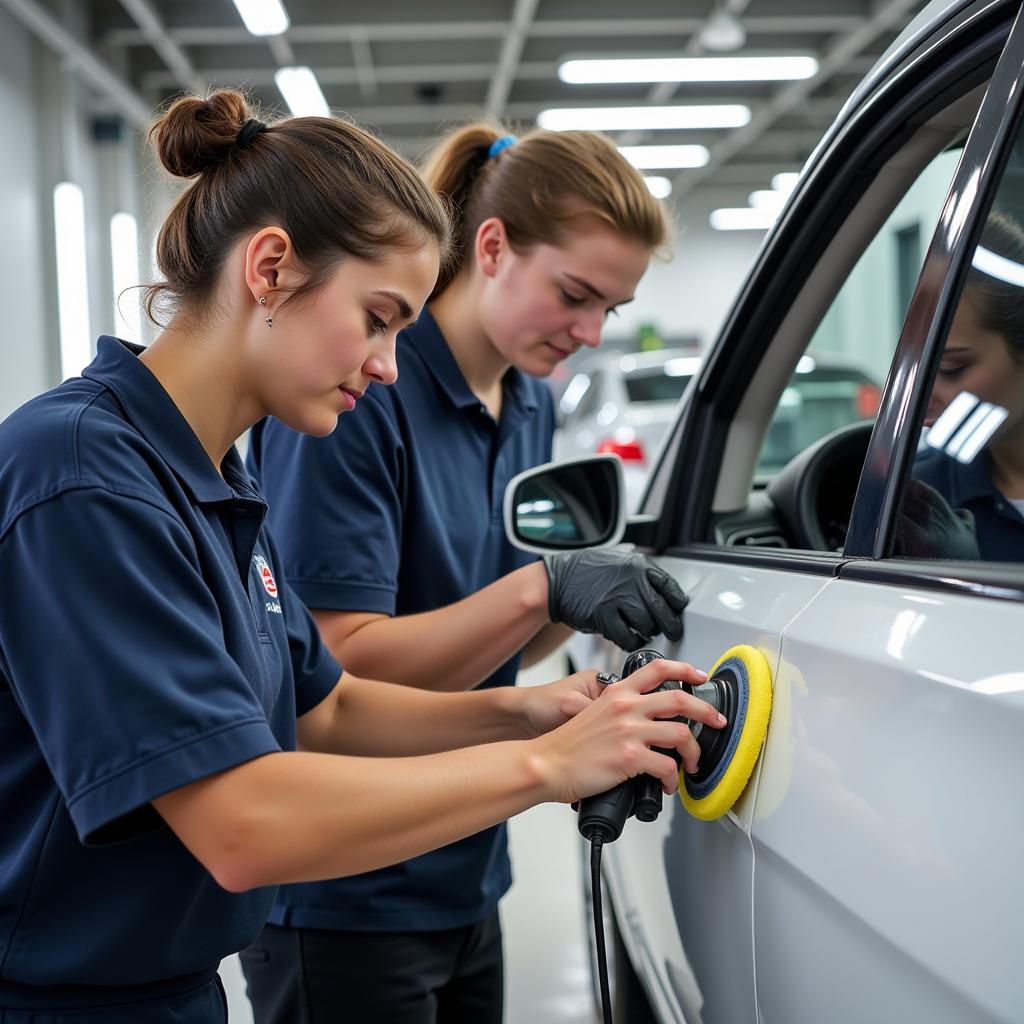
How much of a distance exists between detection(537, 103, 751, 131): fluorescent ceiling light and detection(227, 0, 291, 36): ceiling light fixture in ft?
11.7

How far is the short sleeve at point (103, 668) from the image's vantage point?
0.89 meters

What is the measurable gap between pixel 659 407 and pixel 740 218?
35.4ft

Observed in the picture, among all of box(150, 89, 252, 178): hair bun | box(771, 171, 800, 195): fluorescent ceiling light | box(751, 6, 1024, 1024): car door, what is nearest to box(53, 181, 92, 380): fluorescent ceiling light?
box(150, 89, 252, 178): hair bun

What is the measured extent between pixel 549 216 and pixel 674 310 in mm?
15320

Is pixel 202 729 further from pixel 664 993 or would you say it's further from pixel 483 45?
pixel 483 45

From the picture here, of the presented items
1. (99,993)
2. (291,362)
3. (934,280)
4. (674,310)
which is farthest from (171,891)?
(674,310)

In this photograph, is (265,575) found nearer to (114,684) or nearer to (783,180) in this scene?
(114,684)

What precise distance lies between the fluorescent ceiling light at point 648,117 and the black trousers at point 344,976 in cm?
1040

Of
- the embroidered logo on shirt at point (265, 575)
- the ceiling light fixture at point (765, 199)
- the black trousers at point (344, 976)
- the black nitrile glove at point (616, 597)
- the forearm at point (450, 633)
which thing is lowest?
the black trousers at point (344, 976)

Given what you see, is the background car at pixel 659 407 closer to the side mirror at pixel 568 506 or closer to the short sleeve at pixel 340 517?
the side mirror at pixel 568 506

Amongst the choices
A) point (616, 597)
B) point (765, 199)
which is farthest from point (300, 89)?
point (616, 597)

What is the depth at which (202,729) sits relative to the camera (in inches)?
35.8

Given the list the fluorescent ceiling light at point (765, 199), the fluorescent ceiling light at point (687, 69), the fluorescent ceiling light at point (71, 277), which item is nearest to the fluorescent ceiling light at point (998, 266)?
the fluorescent ceiling light at point (71, 277)

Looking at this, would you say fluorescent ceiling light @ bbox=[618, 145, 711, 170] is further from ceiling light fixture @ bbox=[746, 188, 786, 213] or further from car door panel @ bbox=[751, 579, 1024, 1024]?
car door panel @ bbox=[751, 579, 1024, 1024]
